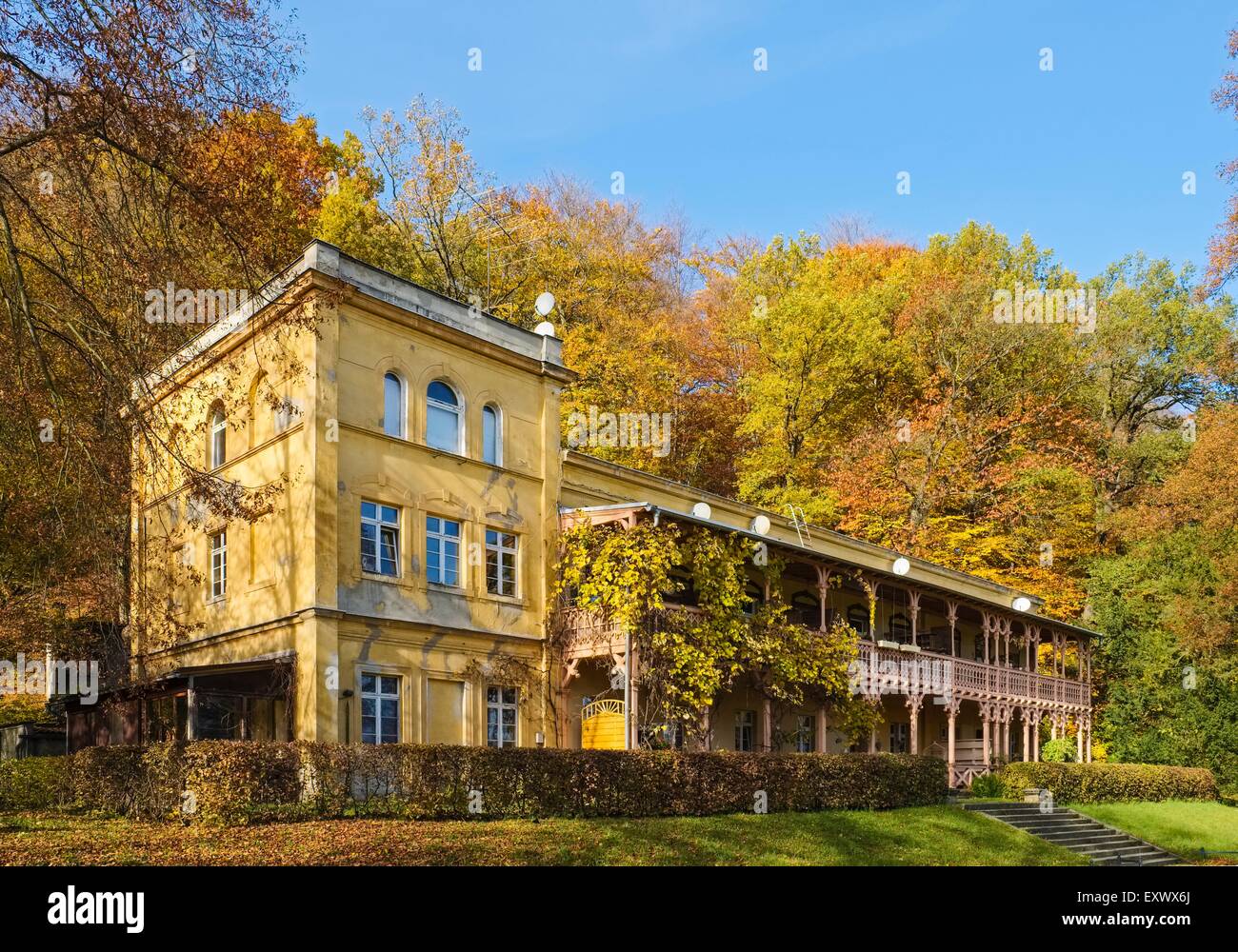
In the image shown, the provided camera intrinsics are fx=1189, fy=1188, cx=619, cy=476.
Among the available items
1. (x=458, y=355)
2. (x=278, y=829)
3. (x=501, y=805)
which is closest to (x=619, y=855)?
(x=501, y=805)

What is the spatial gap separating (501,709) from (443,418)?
5859 mm

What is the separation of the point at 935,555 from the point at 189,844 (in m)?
32.6

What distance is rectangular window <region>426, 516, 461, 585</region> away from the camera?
2272cm

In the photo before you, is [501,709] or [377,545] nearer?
[377,545]

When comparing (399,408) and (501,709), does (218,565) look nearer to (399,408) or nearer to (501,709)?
(399,408)

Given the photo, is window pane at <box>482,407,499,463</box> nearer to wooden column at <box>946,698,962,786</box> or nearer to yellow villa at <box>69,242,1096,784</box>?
yellow villa at <box>69,242,1096,784</box>

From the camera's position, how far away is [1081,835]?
84.3 ft

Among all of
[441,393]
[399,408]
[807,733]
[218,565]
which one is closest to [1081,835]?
[807,733]

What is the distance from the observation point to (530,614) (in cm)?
2434

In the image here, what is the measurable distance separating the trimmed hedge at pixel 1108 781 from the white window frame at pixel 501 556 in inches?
555

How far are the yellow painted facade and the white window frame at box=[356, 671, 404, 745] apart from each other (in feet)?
0.10

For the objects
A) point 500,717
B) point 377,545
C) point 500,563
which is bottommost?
point 500,717

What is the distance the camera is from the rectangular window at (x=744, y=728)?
1136 inches

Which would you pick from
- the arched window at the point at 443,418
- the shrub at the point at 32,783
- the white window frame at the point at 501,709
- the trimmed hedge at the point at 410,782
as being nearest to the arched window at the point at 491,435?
the arched window at the point at 443,418
